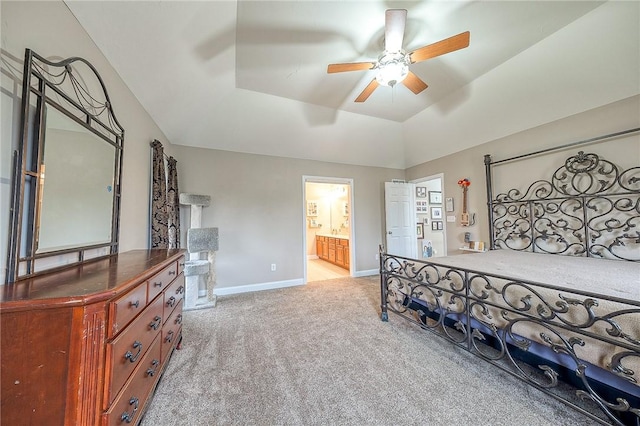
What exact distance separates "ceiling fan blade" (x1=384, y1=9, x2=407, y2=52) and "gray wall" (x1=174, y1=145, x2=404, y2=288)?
275 cm

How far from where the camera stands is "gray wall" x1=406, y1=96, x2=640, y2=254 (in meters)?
2.38

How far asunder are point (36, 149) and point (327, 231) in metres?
7.05

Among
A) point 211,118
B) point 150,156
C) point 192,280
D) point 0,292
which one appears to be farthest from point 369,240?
point 0,292

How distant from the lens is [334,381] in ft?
5.64

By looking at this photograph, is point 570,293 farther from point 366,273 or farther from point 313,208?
point 313,208

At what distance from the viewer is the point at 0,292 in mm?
825

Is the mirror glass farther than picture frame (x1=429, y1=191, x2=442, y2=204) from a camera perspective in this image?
No

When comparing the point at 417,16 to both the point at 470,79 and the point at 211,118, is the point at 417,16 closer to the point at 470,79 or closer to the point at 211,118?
the point at 470,79

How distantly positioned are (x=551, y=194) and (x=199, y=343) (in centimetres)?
451

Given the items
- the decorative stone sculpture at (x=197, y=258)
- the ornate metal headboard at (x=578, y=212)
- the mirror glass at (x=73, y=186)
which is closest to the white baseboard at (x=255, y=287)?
the decorative stone sculpture at (x=197, y=258)

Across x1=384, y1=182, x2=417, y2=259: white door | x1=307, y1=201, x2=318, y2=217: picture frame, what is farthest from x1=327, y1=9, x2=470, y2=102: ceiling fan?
x1=307, y1=201, x2=318, y2=217: picture frame

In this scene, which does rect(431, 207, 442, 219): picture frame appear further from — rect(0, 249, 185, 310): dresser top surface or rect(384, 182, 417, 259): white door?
rect(0, 249, 185, 310): dresser top surface

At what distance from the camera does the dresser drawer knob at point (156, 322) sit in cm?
137

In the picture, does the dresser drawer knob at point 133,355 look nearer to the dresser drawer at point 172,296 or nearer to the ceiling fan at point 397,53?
the dresser drawer at point 172,296
